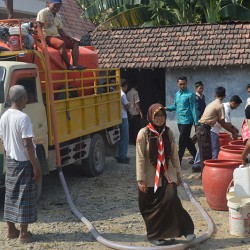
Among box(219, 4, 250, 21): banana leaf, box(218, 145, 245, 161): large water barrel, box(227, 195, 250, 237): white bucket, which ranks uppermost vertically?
box(219, 4, 250, 21): banana leaf

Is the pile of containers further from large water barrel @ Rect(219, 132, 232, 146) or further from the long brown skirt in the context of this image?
large water barrel @ Rect(219, 132, 232, 146)

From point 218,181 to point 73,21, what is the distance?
17380 millimetres

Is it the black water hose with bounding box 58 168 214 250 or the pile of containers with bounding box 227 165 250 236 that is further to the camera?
the pile of containers with bounding box 227 165 250 236

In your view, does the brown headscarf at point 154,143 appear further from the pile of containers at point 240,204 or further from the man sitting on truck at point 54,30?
the man sitting on truck at point 54,30

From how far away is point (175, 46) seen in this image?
14914mm

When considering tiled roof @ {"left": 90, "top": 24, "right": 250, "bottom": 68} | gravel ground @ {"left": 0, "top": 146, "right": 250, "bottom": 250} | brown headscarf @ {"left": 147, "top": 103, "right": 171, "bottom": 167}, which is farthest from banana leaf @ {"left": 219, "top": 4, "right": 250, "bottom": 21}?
brown headscarf @ {"left": 147, "top": 103, "right": 171, "bottom": 167}

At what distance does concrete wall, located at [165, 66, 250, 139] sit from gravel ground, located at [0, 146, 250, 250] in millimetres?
4661

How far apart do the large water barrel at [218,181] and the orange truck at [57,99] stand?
7.73ft

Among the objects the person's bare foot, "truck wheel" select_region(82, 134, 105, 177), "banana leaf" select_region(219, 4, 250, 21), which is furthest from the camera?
"banana leaf" select_region(219, 4, 250, 21)

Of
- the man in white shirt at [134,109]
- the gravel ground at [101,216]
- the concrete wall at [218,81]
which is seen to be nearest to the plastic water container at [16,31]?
the gravel ground at [101,216]

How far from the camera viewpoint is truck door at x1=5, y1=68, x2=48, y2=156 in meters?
7.61

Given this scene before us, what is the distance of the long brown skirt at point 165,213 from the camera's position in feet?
19.0

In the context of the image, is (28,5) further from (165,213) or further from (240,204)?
(165,213)

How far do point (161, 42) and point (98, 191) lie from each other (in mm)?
7359
